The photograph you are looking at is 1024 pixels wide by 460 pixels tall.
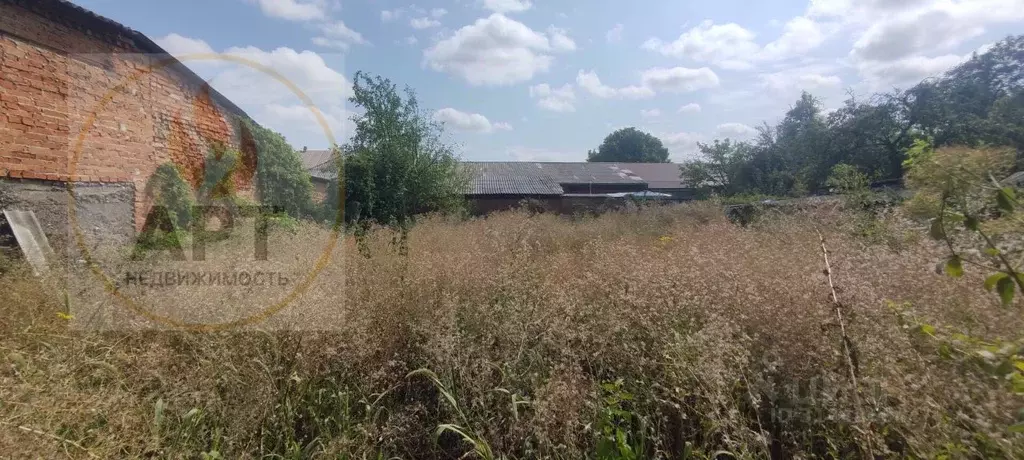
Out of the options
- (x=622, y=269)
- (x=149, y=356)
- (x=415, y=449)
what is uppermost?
(x=622, y=269)

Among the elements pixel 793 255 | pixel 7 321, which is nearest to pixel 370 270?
pixel 7 321

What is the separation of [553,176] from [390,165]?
44.4 feet

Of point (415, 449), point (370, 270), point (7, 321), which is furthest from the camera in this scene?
point (370, 270)

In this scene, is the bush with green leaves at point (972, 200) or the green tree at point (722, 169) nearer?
the bush with green leaves at point (972, 200)

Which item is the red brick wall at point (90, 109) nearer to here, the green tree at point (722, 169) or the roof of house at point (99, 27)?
the roof of house at point (99, 27)

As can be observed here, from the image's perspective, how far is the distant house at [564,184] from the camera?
56.3 feet

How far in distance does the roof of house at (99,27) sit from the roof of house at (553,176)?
10.5 meters

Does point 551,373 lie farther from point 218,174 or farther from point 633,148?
point 633,148

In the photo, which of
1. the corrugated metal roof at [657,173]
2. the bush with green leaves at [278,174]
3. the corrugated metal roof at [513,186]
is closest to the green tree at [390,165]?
the bush with green leaves at [278,174]

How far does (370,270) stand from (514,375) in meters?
1.68

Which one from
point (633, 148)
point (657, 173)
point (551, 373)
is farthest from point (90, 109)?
point (633, 148)

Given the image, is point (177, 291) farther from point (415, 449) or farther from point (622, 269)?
point (622, 269)

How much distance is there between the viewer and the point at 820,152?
15844mm

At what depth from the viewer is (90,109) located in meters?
5.72
